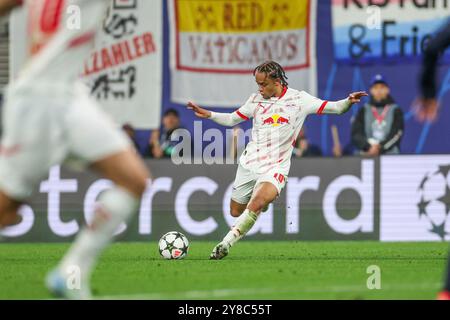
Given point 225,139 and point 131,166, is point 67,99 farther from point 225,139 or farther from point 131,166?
point 225,139

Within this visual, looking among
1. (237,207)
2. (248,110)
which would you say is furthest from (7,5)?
(237,207)

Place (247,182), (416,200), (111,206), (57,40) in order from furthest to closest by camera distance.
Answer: (416,200), (247,182), (57,40), (111,206)

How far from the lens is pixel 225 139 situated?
1908 cm

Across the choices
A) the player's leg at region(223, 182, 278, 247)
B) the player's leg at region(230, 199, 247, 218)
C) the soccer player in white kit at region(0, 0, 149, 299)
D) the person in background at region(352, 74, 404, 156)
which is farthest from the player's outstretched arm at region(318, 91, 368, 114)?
the soccer player in white kit at region(0, 0, 149, 299)

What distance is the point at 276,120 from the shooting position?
1430cm

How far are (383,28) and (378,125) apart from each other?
2128 mm

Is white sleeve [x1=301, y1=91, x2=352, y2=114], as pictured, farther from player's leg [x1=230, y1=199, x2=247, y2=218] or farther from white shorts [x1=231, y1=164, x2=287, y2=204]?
player's leg [x1=230, y1=199, x2=247, y2=218]

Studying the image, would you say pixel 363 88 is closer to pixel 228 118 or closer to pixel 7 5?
pixel 228 118

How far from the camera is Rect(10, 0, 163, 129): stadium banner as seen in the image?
19.6 meters

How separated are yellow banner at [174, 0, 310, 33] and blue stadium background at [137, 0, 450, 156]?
1.41 feet

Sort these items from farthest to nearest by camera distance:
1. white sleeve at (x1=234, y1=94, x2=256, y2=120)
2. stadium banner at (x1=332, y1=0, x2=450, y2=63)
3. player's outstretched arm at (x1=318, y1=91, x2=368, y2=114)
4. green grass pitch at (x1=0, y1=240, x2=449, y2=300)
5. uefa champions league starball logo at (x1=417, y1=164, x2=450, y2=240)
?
stadium banner at (x1=332, y1=0, x2=450, y2=63) < uefa champions league starball logo at (x1=417, y1=164, x2=450, y2=240) < white sleeve at (x1=234, y1=94, x2=256, y2=120) < player's outstretched arm at (x1=318, y1=91, x2=368, y2=114) < green grass pitch at (x1=0, y1=240, x2=449, y2=300)

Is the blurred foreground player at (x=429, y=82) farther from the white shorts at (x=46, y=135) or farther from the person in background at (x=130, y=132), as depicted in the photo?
the person in background at (x=130, y=132)

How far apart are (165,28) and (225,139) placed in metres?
2.17

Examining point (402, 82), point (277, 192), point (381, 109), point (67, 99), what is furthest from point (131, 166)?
point (402, 82)
